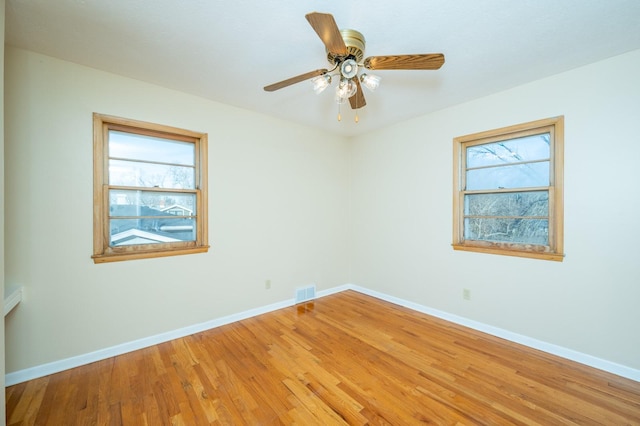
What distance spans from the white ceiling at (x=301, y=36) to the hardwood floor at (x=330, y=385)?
265cm

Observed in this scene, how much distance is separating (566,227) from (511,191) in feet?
1.90

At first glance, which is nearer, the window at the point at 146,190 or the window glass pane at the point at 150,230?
the window at the point at 146,190

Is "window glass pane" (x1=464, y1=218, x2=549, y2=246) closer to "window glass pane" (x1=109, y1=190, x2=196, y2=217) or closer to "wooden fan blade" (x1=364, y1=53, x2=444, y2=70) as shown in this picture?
"wooden fan blade" (x1=364, y1=53, x2=444, y2=70)

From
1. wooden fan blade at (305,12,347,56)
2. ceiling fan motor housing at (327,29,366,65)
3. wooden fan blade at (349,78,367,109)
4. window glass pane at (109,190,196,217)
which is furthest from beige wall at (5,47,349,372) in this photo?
wooden fan blade at (305,12,347,56)

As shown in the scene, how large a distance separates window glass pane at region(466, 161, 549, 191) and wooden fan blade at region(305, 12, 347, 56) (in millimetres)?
2336

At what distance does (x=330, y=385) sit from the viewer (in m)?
2.03

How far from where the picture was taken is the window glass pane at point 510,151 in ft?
8.61

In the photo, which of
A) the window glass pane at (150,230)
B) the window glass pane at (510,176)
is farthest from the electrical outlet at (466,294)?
the window glass pane at (150,230)

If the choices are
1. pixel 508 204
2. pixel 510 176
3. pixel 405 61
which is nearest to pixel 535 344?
pixel 508 204

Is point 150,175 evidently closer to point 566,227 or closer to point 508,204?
point 508,204

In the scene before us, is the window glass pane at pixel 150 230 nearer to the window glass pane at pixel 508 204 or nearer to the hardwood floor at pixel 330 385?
the hardwood floor at pixel 330 385

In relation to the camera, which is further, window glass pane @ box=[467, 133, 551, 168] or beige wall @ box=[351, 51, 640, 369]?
window glass pane @ box=[467, 133, 551, 168]

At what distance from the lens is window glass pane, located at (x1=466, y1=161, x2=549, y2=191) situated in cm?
263

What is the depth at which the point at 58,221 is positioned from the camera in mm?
2217
